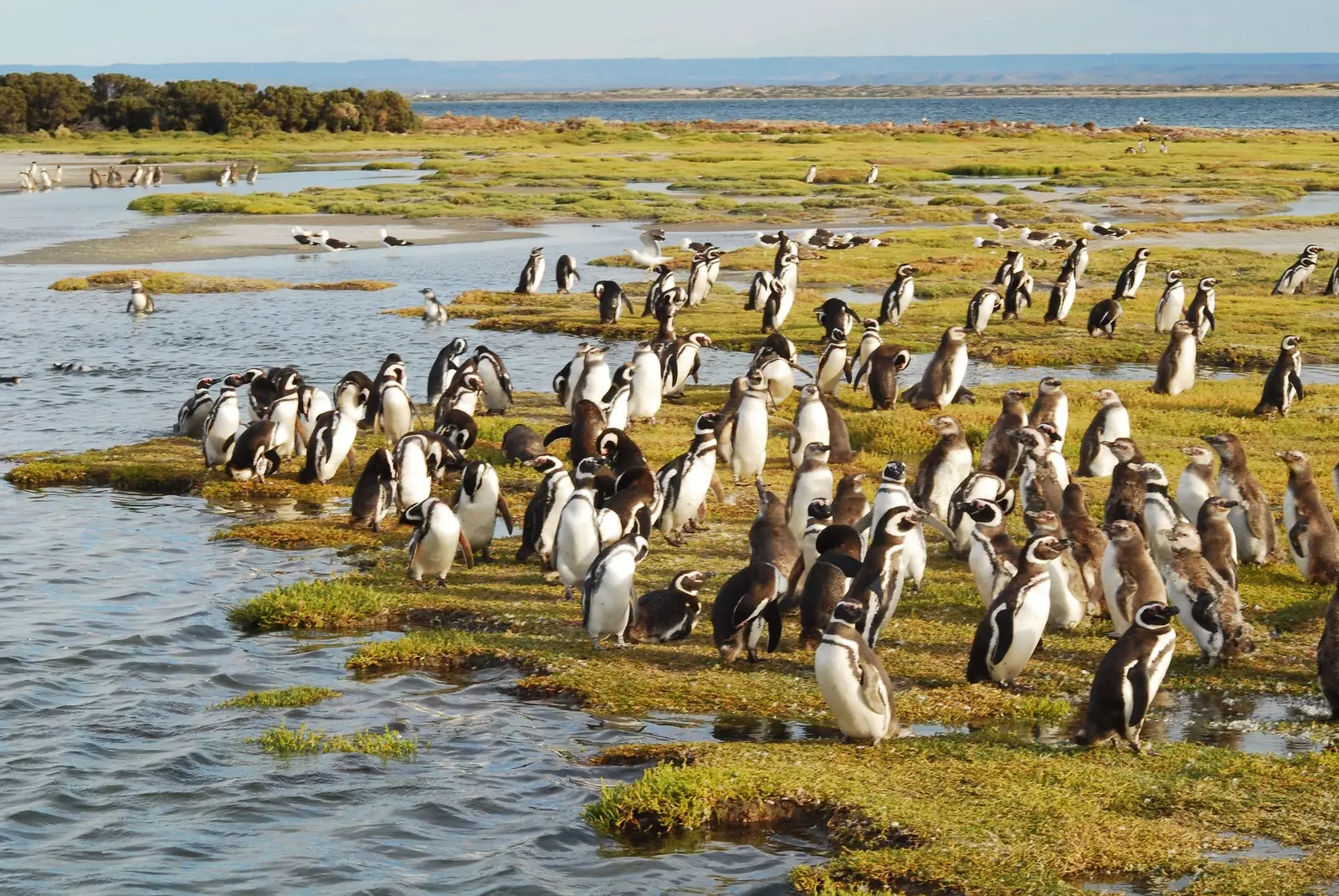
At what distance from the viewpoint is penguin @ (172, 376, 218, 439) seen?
62.7 feet

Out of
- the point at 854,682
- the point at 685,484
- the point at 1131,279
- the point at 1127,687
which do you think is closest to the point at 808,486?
the point at 685,484

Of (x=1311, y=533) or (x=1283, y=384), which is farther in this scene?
(x=1283, y=384)

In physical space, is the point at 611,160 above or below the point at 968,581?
above

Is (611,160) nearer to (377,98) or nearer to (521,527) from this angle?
(377,98)

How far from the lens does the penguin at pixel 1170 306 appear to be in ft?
86.3

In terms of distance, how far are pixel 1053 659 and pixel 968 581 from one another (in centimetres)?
207

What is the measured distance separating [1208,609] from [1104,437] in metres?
5.97

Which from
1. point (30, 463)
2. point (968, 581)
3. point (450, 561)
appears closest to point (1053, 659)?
point (968, 581)

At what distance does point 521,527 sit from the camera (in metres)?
15.1

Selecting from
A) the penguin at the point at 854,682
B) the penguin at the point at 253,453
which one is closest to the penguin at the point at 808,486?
the penguin at the point at 854,682

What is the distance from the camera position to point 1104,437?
1645 cm

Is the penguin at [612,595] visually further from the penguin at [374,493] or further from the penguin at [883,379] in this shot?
the penguin at [883,379]

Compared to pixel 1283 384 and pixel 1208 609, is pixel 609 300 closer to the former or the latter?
pixel 1283 384

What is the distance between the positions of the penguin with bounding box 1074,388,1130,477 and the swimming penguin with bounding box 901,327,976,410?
3.43 meters
